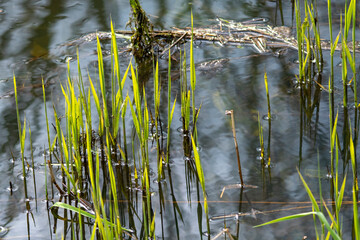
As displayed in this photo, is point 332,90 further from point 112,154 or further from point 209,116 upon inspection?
point 112,154

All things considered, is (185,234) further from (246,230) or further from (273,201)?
(273,201)

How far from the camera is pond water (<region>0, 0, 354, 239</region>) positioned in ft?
6.23

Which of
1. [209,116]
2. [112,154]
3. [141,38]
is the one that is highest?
[141,38]

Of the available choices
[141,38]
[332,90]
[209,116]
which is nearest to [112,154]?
[209,116]

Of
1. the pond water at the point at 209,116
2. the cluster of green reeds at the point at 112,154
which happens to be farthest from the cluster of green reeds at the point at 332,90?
the cluster of green reeds at the point at 112,154

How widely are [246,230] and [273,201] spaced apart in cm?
21

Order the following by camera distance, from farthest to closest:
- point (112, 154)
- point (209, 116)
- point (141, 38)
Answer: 1. point (141, 38)
2. point (209, 116)
3. point (112, 154)

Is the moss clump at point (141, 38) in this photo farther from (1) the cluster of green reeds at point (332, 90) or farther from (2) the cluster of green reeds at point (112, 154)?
(1) the cluster of green reeds at point (332, 90)

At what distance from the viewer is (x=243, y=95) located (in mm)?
2699

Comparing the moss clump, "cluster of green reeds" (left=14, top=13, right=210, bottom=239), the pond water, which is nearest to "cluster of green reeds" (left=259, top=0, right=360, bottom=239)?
the pond water

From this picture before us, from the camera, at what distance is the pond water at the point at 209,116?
1.90m

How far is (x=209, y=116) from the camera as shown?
8.30 feet

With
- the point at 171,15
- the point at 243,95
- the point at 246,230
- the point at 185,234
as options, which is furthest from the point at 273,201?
the point at 171,15

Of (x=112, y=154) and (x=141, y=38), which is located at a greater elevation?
(x=141, y=38)
